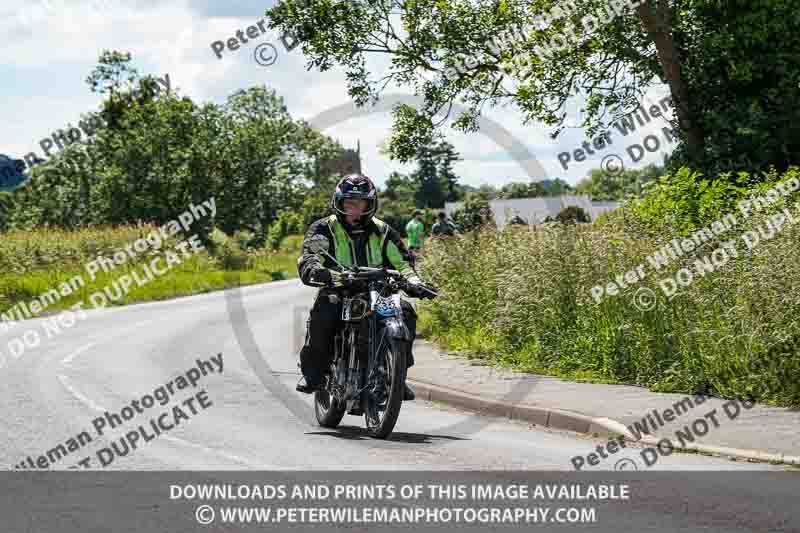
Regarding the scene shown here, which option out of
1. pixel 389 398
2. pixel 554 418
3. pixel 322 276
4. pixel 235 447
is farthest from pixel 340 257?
pixel 554 418

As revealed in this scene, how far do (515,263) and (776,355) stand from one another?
5.17m

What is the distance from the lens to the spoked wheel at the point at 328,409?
953 centimetres

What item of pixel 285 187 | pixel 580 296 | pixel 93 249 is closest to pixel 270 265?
pixel 93 249

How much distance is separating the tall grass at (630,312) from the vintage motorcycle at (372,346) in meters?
3.48

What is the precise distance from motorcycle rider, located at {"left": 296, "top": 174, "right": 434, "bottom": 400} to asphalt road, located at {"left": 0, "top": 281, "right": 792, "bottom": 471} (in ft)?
2.61

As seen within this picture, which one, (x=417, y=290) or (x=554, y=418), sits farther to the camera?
(x=554, y=418)

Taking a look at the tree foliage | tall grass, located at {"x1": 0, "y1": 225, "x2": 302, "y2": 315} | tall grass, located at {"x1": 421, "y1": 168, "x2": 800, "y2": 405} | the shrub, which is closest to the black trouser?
tall grass, located at {"x1": 421, "y1": 168, "x2": 800, "y2": 405}

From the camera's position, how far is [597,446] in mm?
8867

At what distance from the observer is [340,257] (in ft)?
31.4

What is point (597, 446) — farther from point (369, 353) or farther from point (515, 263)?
point (515, 263)

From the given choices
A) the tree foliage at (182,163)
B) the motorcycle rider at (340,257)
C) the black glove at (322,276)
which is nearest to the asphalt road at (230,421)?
the motorcycle rider at (340,257)

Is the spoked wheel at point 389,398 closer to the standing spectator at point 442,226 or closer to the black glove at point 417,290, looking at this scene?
the black glove at point 417,290

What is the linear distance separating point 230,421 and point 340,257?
2142mm

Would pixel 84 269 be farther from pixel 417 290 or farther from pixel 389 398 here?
pixel 389 398
